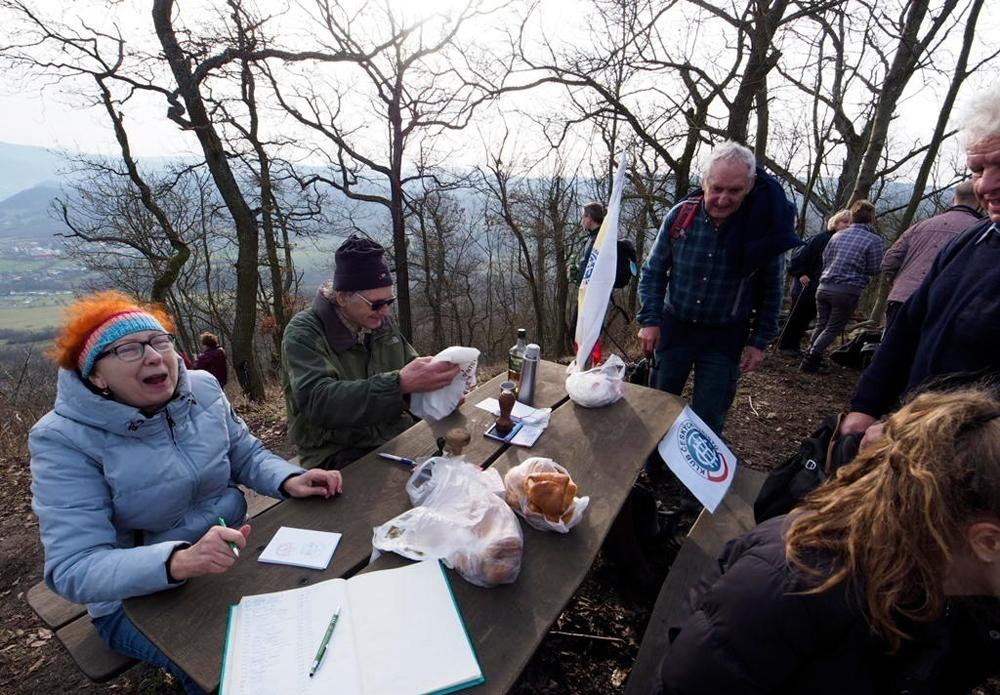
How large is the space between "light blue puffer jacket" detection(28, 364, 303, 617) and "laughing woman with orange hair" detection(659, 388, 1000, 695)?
4.63 feet

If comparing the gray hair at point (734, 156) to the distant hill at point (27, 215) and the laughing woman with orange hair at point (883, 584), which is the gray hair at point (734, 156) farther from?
the distant hill at point (27, 215)

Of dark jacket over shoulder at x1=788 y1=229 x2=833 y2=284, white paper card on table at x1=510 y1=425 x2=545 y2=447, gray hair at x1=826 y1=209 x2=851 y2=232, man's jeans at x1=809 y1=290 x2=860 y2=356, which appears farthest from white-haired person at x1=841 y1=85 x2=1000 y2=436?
dark jacket over shoulder at x1=788 y1=229 x2=833 y2=284

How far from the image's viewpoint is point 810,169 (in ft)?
35.1

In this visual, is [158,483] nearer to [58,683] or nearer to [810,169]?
[58,683]

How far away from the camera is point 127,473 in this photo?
1463 millimetres

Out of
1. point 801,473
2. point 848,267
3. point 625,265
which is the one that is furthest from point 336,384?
point 848,267

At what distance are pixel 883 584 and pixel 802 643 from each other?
190 millimetres

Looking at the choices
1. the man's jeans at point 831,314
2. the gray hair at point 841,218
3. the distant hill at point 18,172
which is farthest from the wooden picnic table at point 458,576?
the distant hill at point 18,172

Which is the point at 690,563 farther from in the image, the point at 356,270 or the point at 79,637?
the point at 79,637

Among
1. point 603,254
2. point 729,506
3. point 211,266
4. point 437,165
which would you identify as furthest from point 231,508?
point 211,266

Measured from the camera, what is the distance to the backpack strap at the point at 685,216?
2.77 m

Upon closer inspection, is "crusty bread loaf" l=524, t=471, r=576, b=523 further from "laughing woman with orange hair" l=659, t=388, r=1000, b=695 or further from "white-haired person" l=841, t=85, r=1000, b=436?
"white-haired person" l=841, t=85, r=1000, b=436

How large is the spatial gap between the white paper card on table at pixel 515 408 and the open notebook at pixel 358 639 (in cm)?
103

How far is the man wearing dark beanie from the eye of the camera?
205 cm
